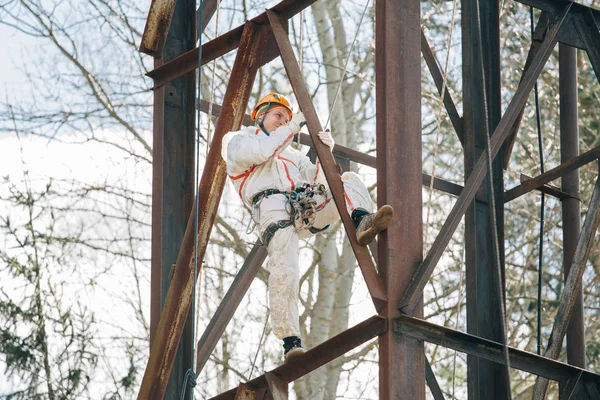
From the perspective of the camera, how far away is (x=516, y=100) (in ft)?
33.1

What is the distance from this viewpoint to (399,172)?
897 centimetres

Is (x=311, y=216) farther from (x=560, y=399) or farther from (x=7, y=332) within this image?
(x=7, y=332)

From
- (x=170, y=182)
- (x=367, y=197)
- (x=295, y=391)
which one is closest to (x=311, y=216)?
(x=367, y=197)

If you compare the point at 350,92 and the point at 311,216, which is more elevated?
the point at 350,92

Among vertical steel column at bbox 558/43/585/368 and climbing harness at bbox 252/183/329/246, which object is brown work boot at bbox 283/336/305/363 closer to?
climbing harness at bbox 252/183/329/246

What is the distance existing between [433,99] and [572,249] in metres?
10.6

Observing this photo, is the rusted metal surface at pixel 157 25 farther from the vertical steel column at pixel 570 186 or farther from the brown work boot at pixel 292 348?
the vertical steel column at pixel 570 186

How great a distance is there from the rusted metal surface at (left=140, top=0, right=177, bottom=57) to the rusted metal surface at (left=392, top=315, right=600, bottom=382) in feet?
11.1

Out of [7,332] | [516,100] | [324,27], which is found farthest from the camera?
[324,27]

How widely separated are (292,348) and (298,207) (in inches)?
40.9

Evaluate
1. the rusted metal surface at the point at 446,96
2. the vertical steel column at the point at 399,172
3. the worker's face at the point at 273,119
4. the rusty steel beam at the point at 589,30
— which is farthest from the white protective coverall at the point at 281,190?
the rusty steel beam at the point at 589,30

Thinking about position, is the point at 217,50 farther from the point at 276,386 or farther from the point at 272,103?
the point at 276,386

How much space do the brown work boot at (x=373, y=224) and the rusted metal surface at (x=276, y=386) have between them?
3.29ft

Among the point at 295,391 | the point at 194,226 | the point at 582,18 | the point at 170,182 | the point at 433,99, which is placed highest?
the point at 433,99
